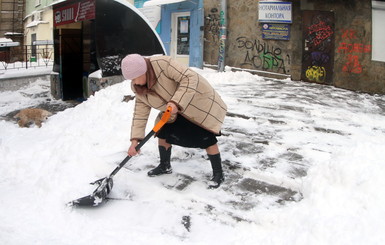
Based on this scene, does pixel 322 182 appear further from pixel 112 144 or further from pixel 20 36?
pixel 20 36

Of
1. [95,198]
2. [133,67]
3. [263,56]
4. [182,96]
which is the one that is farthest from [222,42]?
[95,198]

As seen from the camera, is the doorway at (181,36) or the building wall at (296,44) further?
the doorway at (181,36)

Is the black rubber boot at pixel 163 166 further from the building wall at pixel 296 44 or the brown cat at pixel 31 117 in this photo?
the building wall at pixel 296 44

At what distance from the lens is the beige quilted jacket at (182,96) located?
10.7 ft

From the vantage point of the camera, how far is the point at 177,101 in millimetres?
3195

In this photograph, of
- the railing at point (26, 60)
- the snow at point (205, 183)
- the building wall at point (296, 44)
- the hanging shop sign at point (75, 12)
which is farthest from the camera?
the railing at point (26, 60)

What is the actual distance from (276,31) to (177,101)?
8977 millimetres

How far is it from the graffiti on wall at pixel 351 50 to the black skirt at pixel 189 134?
7667 millimetres

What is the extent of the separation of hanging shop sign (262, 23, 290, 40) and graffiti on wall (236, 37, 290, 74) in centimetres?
28

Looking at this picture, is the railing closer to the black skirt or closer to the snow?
the snow

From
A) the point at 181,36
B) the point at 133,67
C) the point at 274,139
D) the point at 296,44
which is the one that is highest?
the point at 181,36

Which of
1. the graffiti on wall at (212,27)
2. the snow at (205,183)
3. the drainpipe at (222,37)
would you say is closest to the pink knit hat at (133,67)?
the snow at (205,183)

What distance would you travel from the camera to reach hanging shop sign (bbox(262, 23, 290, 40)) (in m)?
11.1

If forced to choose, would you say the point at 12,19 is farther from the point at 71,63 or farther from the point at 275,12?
the point at 275,12
